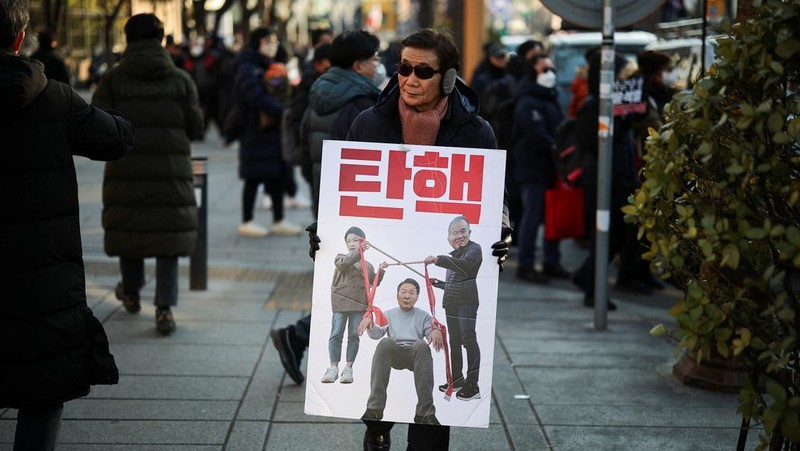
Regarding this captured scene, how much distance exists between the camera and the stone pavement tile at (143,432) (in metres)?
5.04

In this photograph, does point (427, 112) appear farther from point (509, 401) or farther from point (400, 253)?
point (509, 401)

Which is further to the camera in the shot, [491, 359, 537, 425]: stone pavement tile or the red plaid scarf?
[491, 359, 537, 425]: stone pavement tile

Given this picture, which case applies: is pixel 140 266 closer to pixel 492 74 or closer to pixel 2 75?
pixel 2 75

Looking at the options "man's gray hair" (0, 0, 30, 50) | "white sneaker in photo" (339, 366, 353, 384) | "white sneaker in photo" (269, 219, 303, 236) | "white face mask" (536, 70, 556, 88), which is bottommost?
"white sneaker in photo" (269, 219, 303, 236)

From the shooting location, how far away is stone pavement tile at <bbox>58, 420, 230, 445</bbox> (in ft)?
16.5

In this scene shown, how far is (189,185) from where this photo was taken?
7195 millimetres

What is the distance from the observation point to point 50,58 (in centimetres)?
1303

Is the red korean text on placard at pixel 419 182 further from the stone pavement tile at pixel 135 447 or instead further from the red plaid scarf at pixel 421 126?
the stone pavement tile at pixel 135 447

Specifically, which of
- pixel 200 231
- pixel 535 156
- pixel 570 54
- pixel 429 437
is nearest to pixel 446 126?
pixel 429 437

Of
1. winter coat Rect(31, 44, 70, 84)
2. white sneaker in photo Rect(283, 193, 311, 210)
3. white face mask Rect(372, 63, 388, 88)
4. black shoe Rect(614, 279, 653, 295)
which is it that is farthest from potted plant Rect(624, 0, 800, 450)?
white sneaker in photo Rect(283, 193, 311, 210)

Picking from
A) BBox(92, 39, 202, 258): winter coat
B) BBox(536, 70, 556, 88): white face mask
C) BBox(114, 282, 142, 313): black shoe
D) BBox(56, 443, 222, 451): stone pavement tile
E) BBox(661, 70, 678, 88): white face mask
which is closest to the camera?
BBox(56, 443, 222, 451): stone pavement tile

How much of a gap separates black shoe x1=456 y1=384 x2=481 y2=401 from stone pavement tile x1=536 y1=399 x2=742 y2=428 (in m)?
1.55

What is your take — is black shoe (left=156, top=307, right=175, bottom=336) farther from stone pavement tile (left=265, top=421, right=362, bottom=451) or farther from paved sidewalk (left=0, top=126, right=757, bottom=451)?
stone pavement tile (left=265, top=421, right=362, bottom=451)

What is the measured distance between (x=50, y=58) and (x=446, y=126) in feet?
32.1
